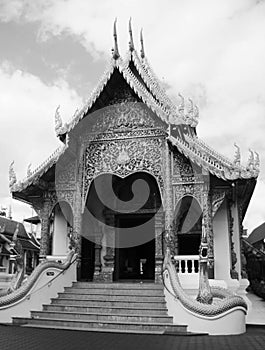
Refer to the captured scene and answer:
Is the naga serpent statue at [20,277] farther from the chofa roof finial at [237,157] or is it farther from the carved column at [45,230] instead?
the chofa roof finial at [237,157]

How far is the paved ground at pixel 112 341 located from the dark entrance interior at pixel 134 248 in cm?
406

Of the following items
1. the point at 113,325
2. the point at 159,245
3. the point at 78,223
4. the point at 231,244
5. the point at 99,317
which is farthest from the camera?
the point at 159,245

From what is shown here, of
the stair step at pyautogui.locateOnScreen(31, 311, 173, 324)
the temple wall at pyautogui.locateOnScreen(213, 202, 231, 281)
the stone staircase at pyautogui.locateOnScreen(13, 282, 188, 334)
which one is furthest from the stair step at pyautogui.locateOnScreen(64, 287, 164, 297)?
the temple wall at pyautogui.locateOnScreen(213, 202, 231, 281)

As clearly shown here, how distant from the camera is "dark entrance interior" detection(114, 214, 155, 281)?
34.3ft

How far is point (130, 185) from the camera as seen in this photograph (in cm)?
1048

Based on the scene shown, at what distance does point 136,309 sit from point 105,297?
34.0 inches

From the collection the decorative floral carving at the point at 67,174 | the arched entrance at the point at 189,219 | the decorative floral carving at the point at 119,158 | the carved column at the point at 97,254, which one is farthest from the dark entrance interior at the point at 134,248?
the decorative floral carving at the point at 67,174

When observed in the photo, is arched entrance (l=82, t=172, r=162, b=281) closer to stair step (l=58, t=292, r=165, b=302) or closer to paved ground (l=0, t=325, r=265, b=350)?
stair step (l=58, t=292, r=165, b=302)

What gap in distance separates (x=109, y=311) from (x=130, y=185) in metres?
4.03

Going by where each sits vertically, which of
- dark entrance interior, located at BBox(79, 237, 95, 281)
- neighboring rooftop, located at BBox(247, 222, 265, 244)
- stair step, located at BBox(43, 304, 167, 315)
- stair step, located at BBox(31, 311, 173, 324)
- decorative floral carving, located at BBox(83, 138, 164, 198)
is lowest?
stair step, located at BBox(31, 311, 173, 324)

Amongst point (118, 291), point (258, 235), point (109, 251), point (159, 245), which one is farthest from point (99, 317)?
point (258, 235)

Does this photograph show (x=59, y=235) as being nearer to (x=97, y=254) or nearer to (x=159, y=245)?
(x=97, y=254)

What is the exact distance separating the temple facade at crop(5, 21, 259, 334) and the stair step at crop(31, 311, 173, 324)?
1.69m

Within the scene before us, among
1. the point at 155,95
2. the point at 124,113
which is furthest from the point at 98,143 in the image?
the point at 155,95
